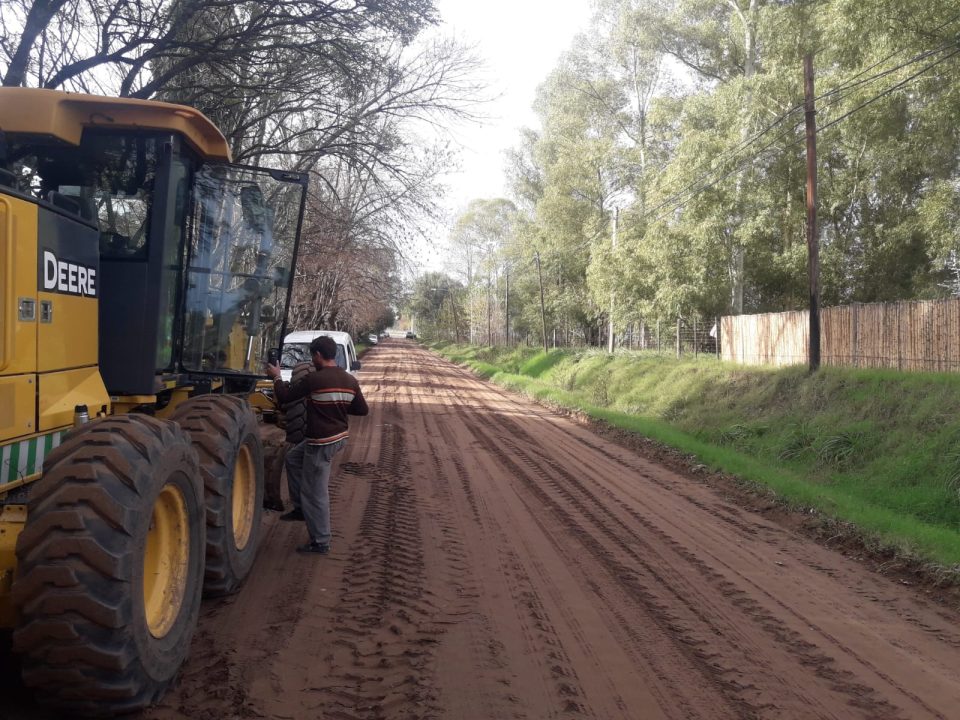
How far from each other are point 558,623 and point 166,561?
266 cm

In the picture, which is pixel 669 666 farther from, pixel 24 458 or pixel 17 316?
pixel 17 316

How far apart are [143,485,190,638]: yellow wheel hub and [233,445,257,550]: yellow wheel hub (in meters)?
1.81

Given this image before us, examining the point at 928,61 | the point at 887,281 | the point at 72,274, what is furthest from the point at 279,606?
the point at 887,281

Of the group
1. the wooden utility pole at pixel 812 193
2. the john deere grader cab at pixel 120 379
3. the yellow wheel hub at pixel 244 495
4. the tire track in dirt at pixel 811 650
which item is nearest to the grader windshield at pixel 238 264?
the john deere grader cab at pixel 120 379

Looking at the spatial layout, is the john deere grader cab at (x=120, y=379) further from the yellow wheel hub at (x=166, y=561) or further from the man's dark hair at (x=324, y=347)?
the man's dark hair at (x=324, y=347)

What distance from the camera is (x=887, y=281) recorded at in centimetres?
2975

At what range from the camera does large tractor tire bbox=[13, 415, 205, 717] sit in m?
3.61

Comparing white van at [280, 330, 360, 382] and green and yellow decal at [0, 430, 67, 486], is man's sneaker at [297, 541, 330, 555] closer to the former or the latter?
green and yellow decal at [0, 430, 67, 486]

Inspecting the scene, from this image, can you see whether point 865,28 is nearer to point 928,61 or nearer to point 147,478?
point 928,61

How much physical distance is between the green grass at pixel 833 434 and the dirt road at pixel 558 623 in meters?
1.64

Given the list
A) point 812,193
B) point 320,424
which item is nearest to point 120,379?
point 320,424

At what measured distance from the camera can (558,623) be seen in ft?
18.5

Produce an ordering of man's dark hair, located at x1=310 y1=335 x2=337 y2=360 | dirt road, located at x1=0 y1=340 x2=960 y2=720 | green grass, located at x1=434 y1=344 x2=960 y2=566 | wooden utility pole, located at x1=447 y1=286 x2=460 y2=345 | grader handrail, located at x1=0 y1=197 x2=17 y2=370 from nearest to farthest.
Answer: grader handrail, located at x1=0 y1=197 x2=17 y2=370, dirt road, located at x1=0 y1=340 x2=960 y2=720, man's dark hair, located at x1=310 y1=335 x2=337 y2=360, green grass, located at x1=434 y1=344 x2=960 y2=566, wooden utility pole, located at x1=447 y1=286 x2=460 y2=345

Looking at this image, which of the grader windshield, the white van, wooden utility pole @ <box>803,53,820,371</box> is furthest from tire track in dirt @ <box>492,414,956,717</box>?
wooden utility pole @ <box>803,53,820,371</box>
